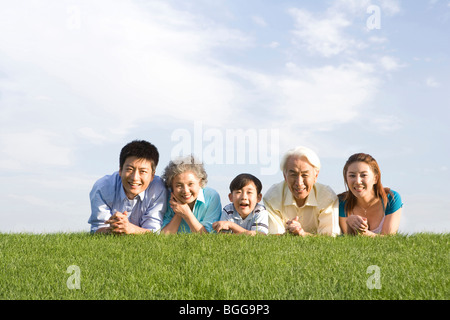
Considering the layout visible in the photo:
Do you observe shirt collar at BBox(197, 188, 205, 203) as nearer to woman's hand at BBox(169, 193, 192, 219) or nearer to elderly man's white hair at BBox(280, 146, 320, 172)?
woman's hand at BBox(169, 193, 192, 219)

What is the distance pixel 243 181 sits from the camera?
7324mm

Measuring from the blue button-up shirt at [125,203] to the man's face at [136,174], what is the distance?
210mm

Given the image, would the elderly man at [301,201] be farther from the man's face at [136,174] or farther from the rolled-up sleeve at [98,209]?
the rolled-up sleeve at [98,209]

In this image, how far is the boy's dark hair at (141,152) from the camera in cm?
757

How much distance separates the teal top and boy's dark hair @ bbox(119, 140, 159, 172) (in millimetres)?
3227

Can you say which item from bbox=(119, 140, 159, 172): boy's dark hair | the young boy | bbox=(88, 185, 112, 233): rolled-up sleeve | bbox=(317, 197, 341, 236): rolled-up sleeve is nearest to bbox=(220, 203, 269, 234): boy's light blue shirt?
the young boy

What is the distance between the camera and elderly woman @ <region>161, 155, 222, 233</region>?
7512 mm

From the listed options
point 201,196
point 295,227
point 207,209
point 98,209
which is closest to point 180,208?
point 201,196

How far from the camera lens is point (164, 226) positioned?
8.09 m

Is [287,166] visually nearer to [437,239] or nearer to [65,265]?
[437,239]
